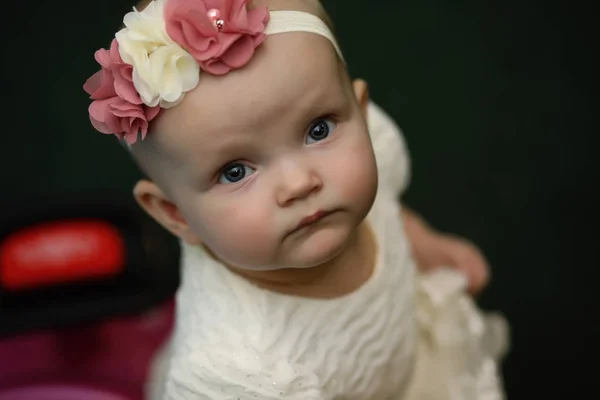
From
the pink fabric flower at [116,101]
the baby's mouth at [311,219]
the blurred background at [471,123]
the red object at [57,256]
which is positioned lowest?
the blurred background at [471,123]

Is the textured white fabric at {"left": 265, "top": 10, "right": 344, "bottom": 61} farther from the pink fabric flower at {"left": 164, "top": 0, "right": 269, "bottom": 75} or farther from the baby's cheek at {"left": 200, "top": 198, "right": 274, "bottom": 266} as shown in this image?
the baby's cheek at {"left": 200, "top": 198, "right": 274, "bottom": 266}

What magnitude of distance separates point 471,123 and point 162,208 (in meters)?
1.02

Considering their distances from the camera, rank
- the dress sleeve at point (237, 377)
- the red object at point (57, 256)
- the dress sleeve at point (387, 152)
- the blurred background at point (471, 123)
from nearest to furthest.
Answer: the dress sleeve at point (237, 377) < the dress sleeve at point (387, 152) < the red object at point (57, 256) < the blurred background at point (471, 123)

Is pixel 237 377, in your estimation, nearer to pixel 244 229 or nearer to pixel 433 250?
pixel 244 229

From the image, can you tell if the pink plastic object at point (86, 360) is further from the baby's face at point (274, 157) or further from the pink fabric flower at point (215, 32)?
the pink fabric flower at point (215, 32)

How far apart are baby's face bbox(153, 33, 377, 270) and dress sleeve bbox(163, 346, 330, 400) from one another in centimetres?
9

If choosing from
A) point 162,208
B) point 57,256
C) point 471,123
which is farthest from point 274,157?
point 471,123

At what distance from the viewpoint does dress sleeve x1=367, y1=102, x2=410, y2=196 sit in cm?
90

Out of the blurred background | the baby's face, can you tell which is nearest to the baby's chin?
the baby's face

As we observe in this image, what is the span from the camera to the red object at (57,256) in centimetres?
102

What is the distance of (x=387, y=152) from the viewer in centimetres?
90

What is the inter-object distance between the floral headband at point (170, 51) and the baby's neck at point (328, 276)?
0.66 ft

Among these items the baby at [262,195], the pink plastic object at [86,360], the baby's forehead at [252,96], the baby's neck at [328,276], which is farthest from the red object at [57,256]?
the baby's forehead at [252,96]

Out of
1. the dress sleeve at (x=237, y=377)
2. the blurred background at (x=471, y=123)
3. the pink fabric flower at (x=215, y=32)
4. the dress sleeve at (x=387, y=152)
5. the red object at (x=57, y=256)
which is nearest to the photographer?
the pink fabric flower at (x=215, y=32)
